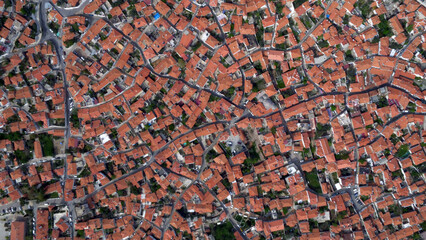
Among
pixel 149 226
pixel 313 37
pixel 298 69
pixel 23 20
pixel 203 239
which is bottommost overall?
pixel 203 239

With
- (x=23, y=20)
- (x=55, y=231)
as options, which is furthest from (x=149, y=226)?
(x=23, y=20)

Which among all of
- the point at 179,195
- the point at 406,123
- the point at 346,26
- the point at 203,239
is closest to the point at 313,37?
the point at 346,26

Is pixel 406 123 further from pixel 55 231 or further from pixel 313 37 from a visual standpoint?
pixel 55 231

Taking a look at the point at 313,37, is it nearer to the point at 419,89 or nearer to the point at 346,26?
the point at 346,26

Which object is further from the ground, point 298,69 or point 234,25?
point 234,25

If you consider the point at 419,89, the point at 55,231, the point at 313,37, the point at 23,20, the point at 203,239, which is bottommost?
the point at 203,239

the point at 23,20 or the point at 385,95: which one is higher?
the point at 23,20
